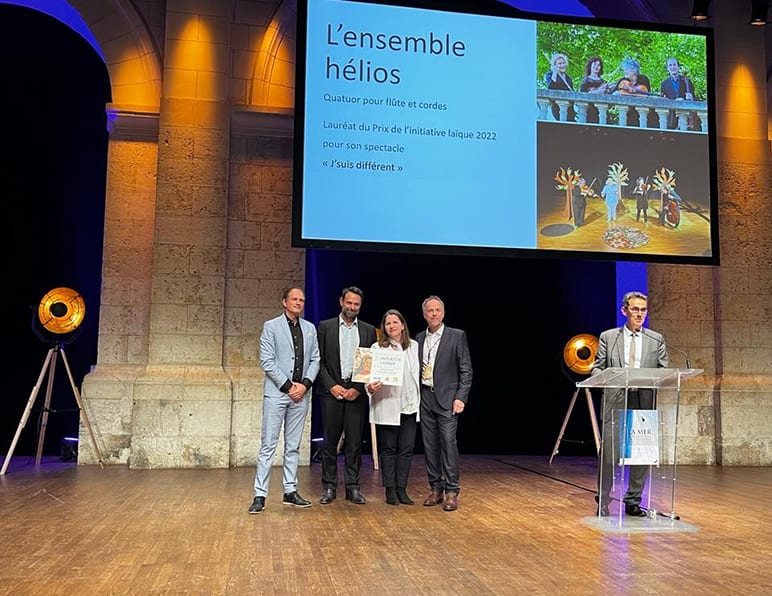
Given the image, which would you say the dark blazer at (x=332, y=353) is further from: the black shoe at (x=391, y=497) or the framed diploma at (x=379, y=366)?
the black shoe at (x=391, y=497)

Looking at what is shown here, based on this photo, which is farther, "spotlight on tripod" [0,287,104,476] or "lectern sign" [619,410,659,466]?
"spotlight on tripod" [0,287,104,476]

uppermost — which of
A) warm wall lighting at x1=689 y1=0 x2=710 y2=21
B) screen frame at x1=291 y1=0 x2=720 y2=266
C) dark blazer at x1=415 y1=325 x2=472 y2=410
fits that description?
warm wall lighting at x1=689 y1=0 x2=710 y2=21

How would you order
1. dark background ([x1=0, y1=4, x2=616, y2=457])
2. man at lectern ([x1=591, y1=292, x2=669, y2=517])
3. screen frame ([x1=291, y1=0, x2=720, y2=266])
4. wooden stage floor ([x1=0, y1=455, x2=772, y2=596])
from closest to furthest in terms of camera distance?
wooden stage floor ([x1=0, y1=455, x2=772, y2=596]) < man at lectern ([x1=591, y1=292, x2=669, y2=517]) < screen frame ([x1=291, y1=0, x2=720, y2=266]) < dark background ([x1=0, y1=4, x2=616, y2=457])

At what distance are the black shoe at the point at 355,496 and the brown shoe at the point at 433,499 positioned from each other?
1.41ft

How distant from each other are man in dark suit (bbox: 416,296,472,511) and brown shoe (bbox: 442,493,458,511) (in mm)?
14

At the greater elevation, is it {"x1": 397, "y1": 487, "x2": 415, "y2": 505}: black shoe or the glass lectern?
the glass lectern

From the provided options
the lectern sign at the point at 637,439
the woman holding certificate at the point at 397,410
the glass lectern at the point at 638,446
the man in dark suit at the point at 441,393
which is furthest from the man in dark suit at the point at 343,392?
the lectern sign at the point at 637,439

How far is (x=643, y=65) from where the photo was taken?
7.05 metres

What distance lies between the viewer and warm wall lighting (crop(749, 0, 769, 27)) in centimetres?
756

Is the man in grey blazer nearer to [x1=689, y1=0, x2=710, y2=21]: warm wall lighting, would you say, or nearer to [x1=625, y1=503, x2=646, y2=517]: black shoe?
[x1=625, y1=503, x2=646, y2=517]: black shoe

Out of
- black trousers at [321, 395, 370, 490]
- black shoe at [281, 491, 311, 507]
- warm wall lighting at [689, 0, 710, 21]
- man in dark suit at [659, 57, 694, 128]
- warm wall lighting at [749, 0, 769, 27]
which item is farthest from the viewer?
warm wall lighting at [749, 0, 769, 27]

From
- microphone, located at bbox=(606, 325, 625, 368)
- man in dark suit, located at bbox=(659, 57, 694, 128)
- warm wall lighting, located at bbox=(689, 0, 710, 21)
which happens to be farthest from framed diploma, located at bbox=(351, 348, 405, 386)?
warm wall lighting, located at bbox=(689, 0, 710, 21)

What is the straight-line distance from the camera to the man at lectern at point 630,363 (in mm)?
4730

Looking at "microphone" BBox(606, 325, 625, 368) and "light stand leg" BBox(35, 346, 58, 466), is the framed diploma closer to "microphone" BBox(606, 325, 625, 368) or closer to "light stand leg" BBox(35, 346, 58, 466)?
"microphone" BBox(606, 325, 625, 368)
